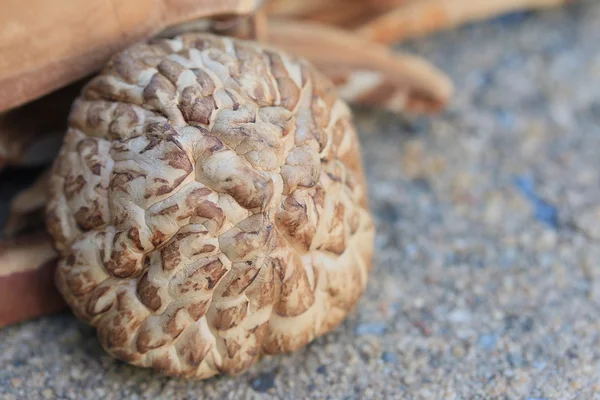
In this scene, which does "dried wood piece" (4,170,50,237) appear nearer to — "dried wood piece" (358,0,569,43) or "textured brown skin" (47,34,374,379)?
"textured brown skin" (47,34,374,379)

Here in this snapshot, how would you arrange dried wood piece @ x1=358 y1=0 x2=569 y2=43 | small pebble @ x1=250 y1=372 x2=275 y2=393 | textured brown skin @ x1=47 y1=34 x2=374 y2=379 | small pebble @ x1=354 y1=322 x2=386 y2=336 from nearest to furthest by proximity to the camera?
textured brown skin @ x1=47 y1=34 x2=374 y2=379 < small pebble @ x1=250 y1=372 x2=275 y2=393 < small pebble @ x1=354 y1=322 x2=386 y2=336 < dried wood piece @ x1=358 y1=0 x2=569 y2=43

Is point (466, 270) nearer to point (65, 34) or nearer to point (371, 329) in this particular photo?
point (371, 329)

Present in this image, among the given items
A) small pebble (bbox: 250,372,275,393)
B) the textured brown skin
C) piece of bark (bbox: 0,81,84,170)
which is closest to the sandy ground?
small pebble (bbox: 250,372,275,393)

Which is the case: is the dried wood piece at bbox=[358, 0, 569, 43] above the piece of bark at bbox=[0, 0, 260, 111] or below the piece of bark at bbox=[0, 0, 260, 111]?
below

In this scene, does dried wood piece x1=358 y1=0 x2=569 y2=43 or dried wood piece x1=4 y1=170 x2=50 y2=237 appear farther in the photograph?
dried wood piece x1=358 y1=0 x2=569 y2=43

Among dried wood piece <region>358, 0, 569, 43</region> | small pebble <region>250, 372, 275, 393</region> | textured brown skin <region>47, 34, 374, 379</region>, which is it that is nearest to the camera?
textured brown skin <region>47, 34, 374, 379</region>

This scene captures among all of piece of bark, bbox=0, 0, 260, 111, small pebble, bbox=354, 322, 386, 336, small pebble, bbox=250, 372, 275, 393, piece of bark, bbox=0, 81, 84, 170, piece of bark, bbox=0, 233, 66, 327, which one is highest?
piece of bark, bbox=0, 0, 260, 111

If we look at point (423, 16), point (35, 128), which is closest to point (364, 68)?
point (423, 16)
